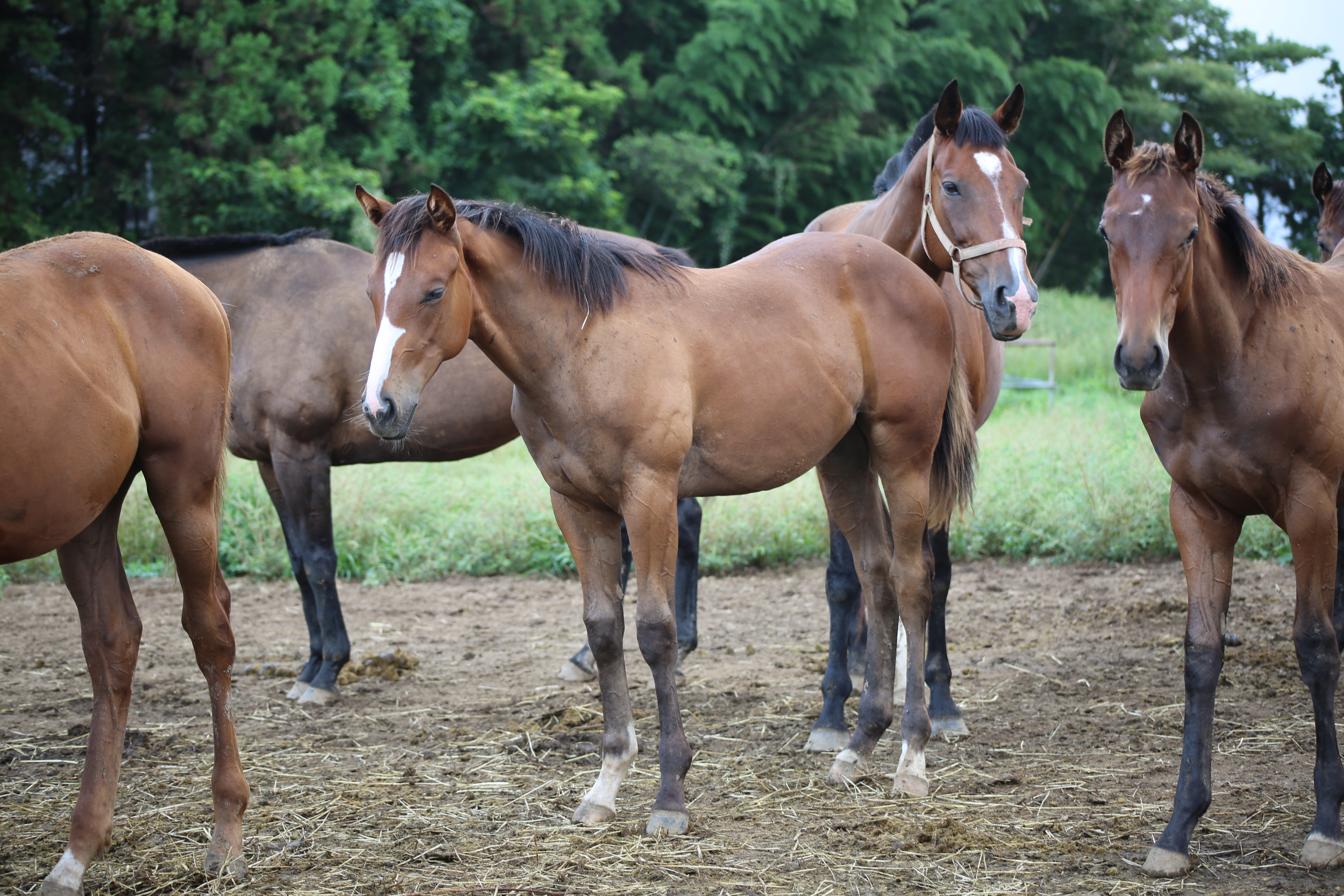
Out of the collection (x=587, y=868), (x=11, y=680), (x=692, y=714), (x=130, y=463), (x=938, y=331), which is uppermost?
(x=938, y=331)

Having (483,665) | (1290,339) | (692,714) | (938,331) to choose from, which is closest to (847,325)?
(938,331)

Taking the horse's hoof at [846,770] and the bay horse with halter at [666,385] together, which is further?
the horse's hoof at [846,770]

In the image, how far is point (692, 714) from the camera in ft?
15.6

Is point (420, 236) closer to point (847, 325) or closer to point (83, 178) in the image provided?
point (847, 325)

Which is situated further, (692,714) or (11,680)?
(11,680)

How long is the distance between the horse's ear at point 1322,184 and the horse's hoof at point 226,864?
17.9ft

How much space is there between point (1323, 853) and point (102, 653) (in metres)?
3.60

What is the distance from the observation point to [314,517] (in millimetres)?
5230

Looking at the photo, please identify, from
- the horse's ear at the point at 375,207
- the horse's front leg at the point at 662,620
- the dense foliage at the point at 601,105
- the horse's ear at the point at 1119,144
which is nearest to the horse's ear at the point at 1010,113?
the horse's ear at the point at 1119,144

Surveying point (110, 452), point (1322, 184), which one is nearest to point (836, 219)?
point (1322, 184)

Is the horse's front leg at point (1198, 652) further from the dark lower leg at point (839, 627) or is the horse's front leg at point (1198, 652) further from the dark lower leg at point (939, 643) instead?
the dark lower leg at point (839, 627)

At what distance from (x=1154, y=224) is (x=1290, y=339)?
0.60 m

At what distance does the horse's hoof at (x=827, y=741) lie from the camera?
165 inches

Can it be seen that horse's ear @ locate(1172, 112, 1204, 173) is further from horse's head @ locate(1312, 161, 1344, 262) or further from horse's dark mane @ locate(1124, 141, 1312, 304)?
horse's head @ locate(1312, 161, 1344, 262)
